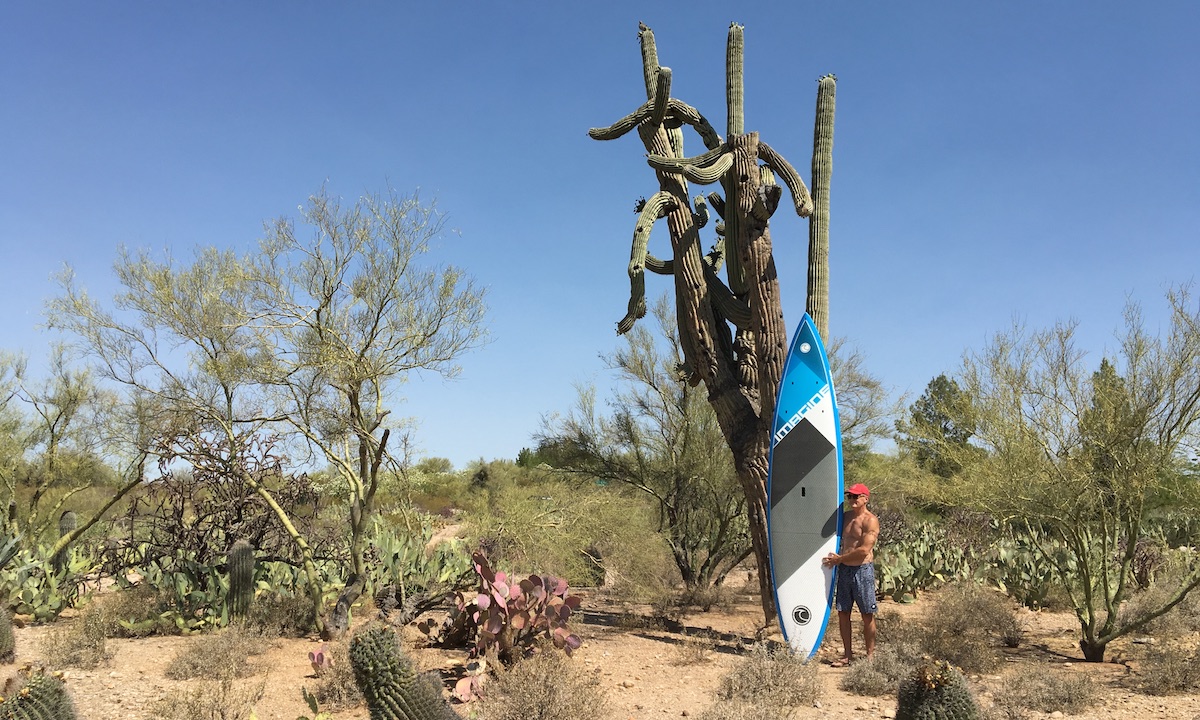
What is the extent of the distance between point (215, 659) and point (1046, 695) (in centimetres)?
621

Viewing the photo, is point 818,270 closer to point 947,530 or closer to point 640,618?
point 640,618

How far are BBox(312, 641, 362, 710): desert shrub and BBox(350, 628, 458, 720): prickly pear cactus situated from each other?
4.78ft

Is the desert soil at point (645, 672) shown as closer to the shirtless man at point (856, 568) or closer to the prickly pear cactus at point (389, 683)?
the shirtless man at point (856, 568)

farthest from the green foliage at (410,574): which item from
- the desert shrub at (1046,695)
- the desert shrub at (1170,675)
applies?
the desert shrub at (1170,675)

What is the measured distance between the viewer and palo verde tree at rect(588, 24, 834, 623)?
816cm

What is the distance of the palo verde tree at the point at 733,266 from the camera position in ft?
26.8

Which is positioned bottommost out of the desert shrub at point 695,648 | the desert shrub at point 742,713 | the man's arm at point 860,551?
the desert shrub at point 742,713

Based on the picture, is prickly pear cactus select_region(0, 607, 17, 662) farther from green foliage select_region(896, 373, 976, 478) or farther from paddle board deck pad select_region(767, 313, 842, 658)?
green foliage select_region(896, 373, 976, 478)

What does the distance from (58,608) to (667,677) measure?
6945 mm

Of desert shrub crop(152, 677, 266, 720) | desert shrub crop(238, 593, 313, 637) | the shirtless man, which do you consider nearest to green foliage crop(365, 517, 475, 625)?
desert shrub crop(238, 593, 313, 637)

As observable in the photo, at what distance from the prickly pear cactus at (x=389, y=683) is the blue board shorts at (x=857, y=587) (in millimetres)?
4189

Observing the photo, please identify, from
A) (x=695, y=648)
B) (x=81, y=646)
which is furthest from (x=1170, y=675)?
(x=81, y=646)

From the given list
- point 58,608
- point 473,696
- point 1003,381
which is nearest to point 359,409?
point 473,696

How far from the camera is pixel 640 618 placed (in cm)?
946
